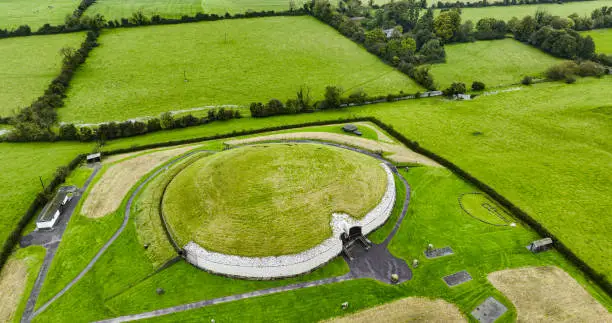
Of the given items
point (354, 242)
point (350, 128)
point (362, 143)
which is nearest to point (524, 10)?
point (350, 128)

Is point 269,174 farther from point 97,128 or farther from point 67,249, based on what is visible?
point 97,128

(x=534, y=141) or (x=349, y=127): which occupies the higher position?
(x=349, y=127)

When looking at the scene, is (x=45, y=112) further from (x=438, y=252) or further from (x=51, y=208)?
(x=438, y=252)

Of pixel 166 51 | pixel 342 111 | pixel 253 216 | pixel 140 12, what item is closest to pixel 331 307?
pixel 253 216

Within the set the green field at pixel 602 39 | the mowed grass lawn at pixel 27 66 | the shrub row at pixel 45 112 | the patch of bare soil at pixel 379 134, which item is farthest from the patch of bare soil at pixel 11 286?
the green field at pixel 602 39

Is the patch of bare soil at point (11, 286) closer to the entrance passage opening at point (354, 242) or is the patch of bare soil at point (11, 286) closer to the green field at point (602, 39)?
the entrance passage opening at point (354, 242)
